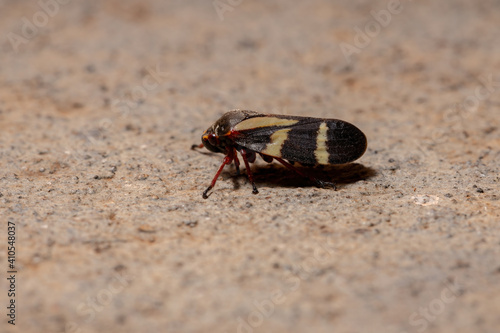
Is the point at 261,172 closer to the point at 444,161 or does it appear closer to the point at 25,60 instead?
the point at 444,161

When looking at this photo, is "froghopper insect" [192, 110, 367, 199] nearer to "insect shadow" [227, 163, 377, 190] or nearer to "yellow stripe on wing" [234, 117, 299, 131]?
"yellow stripe on wing" [234, 117, 299, 131]

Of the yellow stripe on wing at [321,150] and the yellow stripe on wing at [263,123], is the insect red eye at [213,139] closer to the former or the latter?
the yellow stripe on wing at [263,123]

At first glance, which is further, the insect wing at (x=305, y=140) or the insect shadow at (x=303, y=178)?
the insect shadow at (x=303, y=178)

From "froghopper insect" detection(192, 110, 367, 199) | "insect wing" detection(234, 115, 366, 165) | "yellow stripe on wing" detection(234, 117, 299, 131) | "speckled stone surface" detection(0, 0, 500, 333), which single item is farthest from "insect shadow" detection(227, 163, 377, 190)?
"yellow stripe on wing" detection(234, 117, 299, 131)

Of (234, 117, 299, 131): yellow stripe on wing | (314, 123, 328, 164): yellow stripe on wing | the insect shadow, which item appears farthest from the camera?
the insect shadow

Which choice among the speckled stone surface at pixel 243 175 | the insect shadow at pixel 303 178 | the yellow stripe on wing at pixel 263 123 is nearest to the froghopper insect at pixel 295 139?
the yellow stripe on wing at pixel 263 123

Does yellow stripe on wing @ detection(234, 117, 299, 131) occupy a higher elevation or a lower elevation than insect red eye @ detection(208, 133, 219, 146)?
higher

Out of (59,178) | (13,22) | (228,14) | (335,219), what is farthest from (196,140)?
(13,22)

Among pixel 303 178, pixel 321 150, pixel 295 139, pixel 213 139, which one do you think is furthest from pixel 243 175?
pixel 321 150
